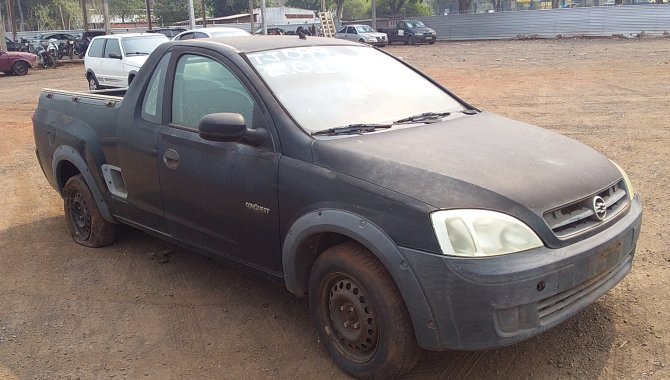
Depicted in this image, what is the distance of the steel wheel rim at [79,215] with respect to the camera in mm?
5230

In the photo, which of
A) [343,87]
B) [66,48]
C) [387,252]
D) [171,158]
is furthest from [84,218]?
[66,48]

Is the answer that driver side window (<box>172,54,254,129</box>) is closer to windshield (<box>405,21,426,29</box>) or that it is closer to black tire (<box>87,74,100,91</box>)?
black tire (<box>87,74,100,91</box>)

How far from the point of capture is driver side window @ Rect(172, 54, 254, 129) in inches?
147

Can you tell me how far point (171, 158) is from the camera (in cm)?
402

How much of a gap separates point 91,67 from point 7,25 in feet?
215

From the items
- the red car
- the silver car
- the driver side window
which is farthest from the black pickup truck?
A: the driver side window

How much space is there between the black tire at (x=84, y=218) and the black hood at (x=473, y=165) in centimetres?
273

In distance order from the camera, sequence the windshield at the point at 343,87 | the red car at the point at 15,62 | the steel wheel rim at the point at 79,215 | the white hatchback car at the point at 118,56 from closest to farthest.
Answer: the windshield at the point at 343,87, the steel wheel rim at the point at 79,215, the white hatchback car at the point at 118,56, the red car at the point at 15,62

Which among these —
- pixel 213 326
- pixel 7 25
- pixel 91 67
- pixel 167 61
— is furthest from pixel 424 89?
pixel 7 25

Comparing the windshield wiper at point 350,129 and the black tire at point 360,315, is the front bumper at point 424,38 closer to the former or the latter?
the windshield wiper at point 350,129

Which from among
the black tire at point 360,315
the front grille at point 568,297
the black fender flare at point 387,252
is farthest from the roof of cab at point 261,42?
the front grille at point 568,297

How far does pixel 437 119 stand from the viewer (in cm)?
384

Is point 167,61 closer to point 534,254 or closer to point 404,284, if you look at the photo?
point 404,284

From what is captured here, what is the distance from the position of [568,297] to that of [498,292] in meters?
0.46
